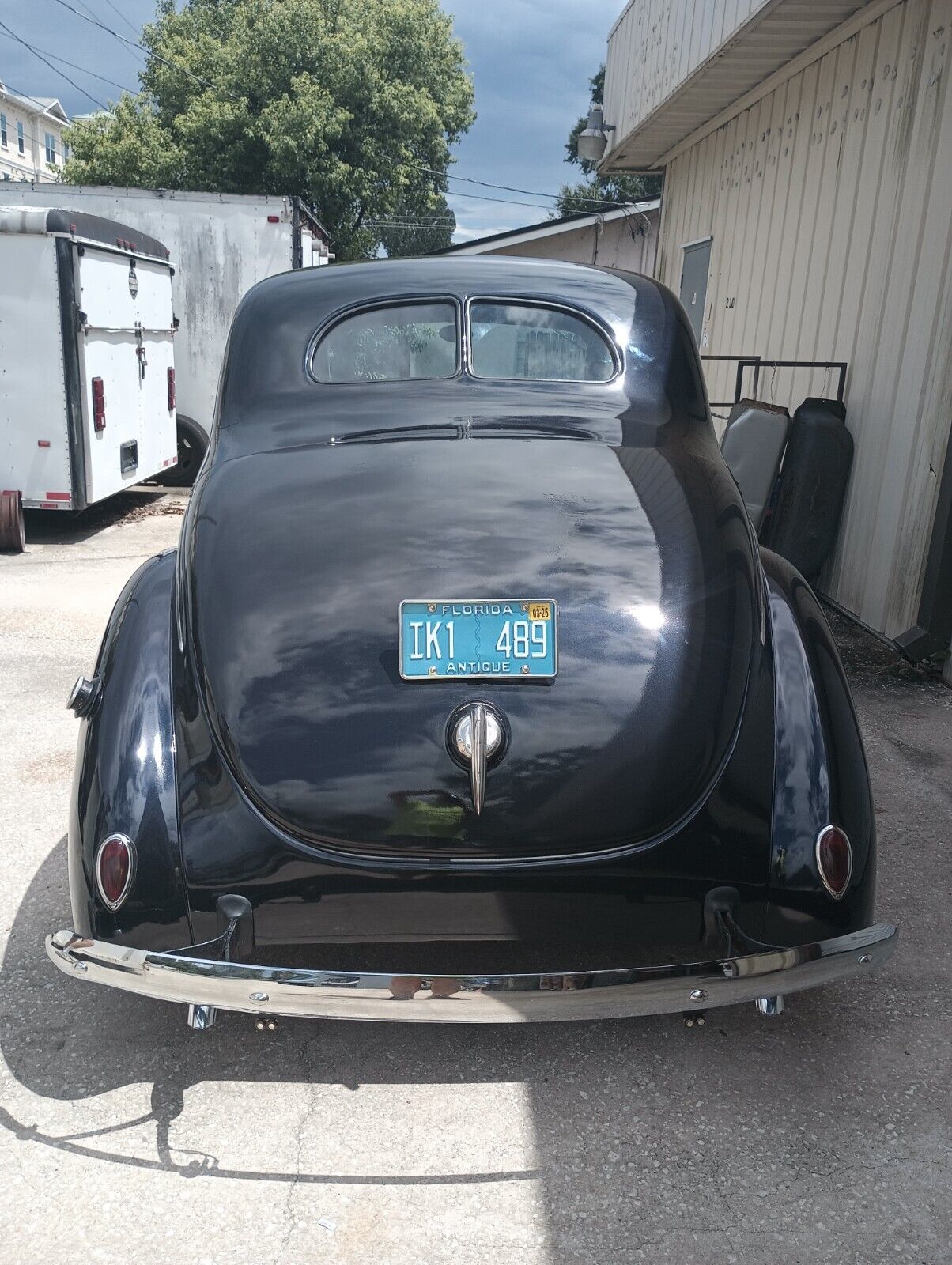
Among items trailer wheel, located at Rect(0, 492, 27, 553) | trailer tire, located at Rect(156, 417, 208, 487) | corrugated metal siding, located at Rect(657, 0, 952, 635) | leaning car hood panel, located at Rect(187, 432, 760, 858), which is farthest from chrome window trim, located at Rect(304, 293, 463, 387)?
trailer tire, located at Rect(156, 417, 208, 487)

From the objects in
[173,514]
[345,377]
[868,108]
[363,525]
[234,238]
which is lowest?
[173,514]

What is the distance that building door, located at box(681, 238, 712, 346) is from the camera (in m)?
11.1

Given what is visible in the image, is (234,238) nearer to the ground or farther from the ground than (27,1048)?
farther from the ground

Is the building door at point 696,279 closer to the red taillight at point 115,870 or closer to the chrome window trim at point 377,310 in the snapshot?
the chrome window trim at point 377,310

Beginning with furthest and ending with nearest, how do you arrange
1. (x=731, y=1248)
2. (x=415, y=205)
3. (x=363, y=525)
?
1. (x=415, y=205)
2. (x=363, y=525)
3. (x=731, y=1248)

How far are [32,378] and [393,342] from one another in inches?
220

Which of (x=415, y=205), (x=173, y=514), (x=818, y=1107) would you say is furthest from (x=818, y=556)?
(x=415, y=205)

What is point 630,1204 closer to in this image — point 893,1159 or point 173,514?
point 893,1159

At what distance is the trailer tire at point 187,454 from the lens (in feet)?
38.5

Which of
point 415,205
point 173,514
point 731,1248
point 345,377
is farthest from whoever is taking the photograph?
point 415,205

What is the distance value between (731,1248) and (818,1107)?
51 cm

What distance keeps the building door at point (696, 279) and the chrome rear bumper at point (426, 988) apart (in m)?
9.90

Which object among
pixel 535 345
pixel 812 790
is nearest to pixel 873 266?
pixel 535 345

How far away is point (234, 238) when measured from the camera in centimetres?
1142
